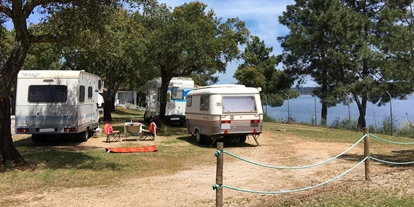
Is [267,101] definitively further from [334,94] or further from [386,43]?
[386,43]

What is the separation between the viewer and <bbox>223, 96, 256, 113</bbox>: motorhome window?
13.5 meters

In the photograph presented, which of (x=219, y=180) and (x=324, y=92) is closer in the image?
(x=219, y=180)

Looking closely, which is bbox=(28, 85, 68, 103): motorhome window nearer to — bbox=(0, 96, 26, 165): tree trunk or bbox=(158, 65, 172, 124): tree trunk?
bbox=(0, 96, 26, 165): tree trunk

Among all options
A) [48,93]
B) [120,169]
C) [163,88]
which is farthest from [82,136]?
[163,88]

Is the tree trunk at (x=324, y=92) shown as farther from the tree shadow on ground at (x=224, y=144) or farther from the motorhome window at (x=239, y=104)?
the motorhome window at (x=239, y=104)

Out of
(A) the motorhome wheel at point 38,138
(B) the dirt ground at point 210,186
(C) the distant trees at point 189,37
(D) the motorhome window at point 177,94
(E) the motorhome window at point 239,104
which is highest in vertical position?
(C) the distant trees at point 189,37

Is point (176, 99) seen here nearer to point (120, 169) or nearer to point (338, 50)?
point (338, 50)

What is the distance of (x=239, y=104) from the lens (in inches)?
535

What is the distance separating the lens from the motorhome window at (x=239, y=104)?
531 inches

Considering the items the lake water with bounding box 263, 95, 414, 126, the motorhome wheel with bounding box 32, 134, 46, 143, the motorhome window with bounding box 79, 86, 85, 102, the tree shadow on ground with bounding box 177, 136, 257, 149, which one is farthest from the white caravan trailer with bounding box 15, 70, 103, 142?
the lake water with bounding box 263, 95, 414, 126

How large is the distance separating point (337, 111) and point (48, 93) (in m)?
19.2

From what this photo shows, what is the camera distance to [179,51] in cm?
1659

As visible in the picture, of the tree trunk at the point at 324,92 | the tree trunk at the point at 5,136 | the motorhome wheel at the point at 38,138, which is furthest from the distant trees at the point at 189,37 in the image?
the tree trunk at the point at 324,92

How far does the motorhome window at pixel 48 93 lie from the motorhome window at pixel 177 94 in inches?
401
